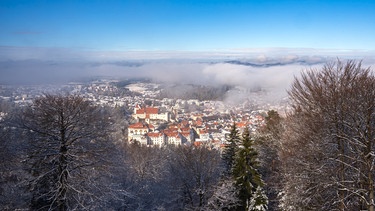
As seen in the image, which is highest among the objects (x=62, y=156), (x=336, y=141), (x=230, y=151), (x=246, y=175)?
(x=336, y=141)

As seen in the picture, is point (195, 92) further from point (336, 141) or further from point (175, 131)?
point (336, 141)

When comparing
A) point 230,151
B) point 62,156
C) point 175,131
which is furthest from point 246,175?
point 175,131

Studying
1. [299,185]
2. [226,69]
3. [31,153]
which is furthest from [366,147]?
[226,69]

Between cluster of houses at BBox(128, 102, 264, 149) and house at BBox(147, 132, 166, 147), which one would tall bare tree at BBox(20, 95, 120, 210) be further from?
house at BBox(147, 132, 166, 147)

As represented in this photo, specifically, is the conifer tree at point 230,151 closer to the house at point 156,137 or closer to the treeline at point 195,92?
the house at point 156,137

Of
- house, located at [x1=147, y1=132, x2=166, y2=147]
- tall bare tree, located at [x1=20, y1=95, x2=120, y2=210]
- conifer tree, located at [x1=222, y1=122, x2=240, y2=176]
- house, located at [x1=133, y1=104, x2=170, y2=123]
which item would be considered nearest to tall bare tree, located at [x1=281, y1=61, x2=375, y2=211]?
tall bare tree, located at [x1=20, y1=95, x2=120, y2=210]

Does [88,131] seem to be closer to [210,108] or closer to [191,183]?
[191,183]

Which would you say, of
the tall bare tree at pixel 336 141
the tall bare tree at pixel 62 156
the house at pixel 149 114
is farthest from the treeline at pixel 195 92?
the tall bare tree at pixel 336 141
